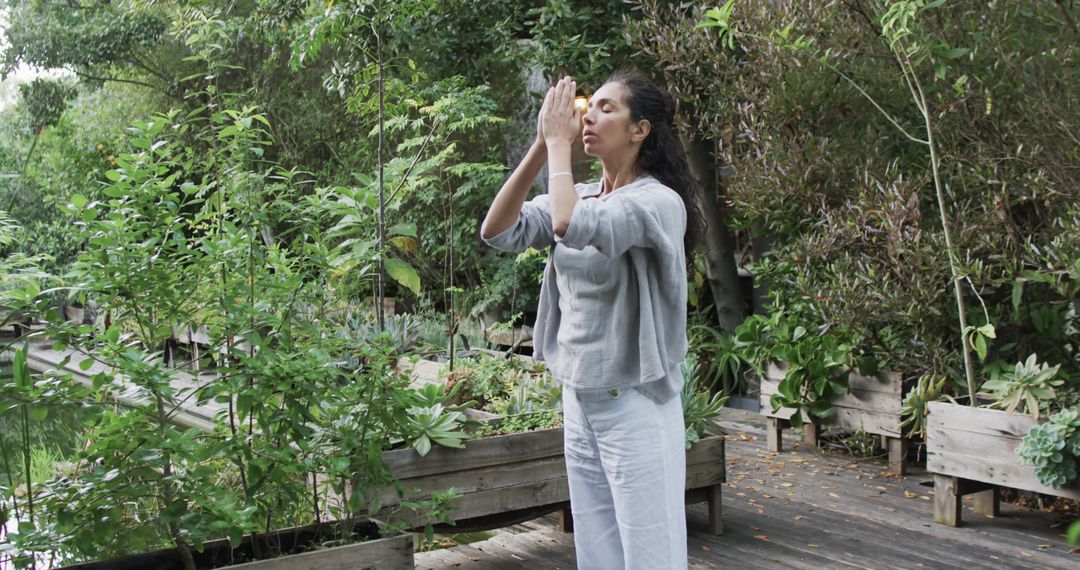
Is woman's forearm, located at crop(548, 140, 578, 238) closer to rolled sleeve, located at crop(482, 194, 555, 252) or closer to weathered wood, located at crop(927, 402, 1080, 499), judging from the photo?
rolled sleeve, located at crop(482, 194, 555, 252)

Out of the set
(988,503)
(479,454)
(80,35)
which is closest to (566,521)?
(479,454)

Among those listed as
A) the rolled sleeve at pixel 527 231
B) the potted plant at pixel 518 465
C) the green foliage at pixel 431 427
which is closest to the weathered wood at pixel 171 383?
the green foliage at pixel 431 427

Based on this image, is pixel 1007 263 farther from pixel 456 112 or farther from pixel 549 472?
pixel 456 112

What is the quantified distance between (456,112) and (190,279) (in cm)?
299

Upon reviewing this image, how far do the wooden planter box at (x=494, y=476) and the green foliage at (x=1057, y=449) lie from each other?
1303mm

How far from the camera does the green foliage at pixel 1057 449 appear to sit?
3.48 m

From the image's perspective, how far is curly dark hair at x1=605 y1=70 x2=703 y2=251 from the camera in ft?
6.70

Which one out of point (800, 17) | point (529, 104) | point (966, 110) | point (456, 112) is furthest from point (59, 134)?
point (966, 110)

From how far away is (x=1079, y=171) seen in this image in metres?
3.68

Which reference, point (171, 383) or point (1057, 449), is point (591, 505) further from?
point (171, 383)

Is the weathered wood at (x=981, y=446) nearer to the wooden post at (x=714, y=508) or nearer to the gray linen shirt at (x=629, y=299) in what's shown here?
the wooden post at (x=714, y=508)

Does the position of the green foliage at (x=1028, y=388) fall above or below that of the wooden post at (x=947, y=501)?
above

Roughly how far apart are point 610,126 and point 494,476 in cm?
180

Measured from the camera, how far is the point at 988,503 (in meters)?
4.09
